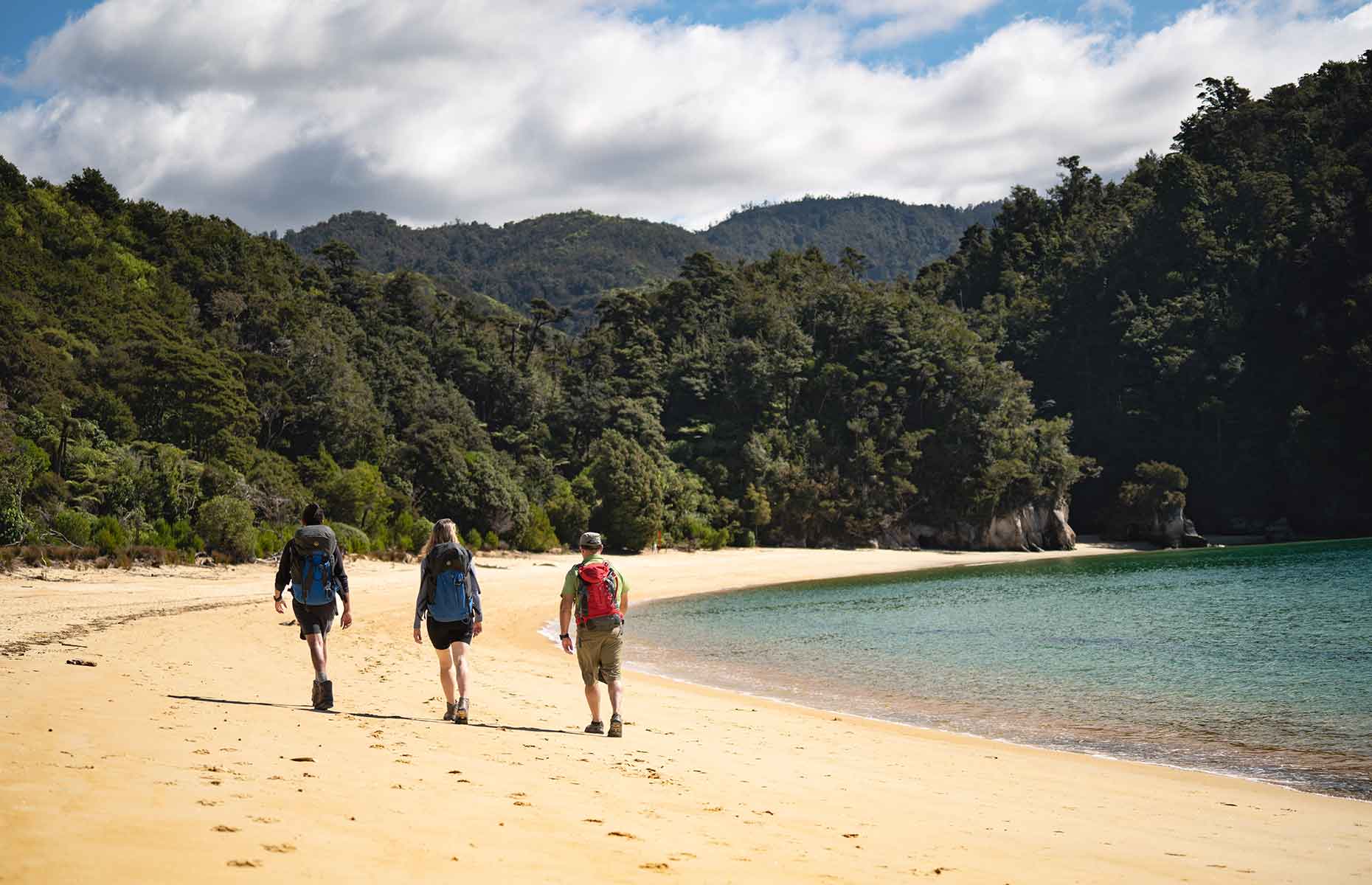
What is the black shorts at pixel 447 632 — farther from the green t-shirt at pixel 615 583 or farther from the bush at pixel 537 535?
the bush at pixel 537 535

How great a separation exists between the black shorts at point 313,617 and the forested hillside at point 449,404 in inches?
827

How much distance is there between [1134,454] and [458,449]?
2037 inches

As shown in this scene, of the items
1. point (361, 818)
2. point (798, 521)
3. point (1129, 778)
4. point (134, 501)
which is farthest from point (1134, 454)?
point (361, 818)

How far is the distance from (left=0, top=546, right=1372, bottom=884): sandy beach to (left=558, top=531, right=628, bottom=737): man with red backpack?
0.39m

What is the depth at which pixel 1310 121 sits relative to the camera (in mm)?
81750

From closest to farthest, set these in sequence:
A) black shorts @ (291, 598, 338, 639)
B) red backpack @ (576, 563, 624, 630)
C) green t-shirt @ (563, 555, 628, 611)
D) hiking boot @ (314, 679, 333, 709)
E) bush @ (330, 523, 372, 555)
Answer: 1. hiking boot @ (314, 679, 333, 709)
2. red backpack @ (576, 563, 624, 630)
3. green t-shirt @ (563, 555, 628, 611)
4. black shorts @ (291, 598, 338, 639)
5. bush @ (330, 523, 372, 555)

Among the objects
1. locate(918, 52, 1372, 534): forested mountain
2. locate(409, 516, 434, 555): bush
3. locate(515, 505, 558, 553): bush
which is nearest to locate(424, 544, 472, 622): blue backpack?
locate(409, 516, 434, 555): bush

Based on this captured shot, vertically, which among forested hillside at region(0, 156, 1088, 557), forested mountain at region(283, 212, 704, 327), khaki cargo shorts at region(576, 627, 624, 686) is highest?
forested mountain at region(283, 212, 704, 327)

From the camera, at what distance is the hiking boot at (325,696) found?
869cm

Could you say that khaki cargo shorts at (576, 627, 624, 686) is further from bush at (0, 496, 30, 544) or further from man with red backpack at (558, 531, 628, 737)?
bush at (0, 496, 30, 544)

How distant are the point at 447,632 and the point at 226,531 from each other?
24980mm

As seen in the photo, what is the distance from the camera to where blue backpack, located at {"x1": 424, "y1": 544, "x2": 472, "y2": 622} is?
29.9ft

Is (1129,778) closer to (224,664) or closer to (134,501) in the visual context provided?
(224,664)

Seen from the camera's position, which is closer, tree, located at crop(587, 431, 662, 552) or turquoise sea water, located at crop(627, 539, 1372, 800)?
turquoise sea water, located at crop(627, 539, 1372, 800)
